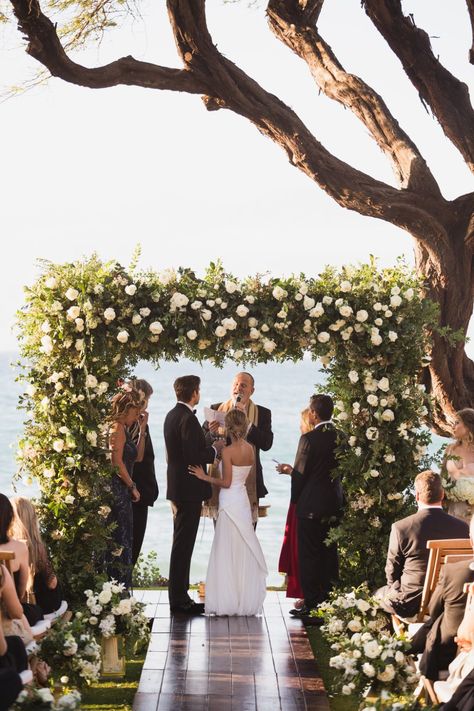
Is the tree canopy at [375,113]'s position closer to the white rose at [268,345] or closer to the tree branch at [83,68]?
the tree branch at [83,68]

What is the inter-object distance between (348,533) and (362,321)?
1.75m

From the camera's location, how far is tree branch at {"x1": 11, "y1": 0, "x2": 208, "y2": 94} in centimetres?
1033

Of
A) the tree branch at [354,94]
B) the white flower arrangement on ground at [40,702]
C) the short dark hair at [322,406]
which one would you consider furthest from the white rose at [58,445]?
the tree branch at [354,94]

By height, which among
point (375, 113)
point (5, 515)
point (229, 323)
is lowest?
point (5, 515)

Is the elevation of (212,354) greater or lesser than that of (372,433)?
greater

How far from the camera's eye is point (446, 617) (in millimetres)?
6074

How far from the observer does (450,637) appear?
607 centimetres

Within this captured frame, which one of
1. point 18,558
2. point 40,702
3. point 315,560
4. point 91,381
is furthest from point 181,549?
point 40,702

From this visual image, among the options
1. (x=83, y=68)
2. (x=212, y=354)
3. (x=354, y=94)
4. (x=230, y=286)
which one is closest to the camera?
(x=230, y=286)

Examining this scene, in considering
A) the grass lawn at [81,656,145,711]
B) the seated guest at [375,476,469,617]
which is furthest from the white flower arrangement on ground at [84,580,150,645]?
the seated guest at [375,476,469,617]

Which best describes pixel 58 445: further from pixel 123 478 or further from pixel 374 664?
pixel 374 664

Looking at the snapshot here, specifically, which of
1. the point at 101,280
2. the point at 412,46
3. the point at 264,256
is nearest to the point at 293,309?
the point at 101,280

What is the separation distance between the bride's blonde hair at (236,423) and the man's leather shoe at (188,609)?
1.56m

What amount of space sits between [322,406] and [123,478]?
1.80 metres
